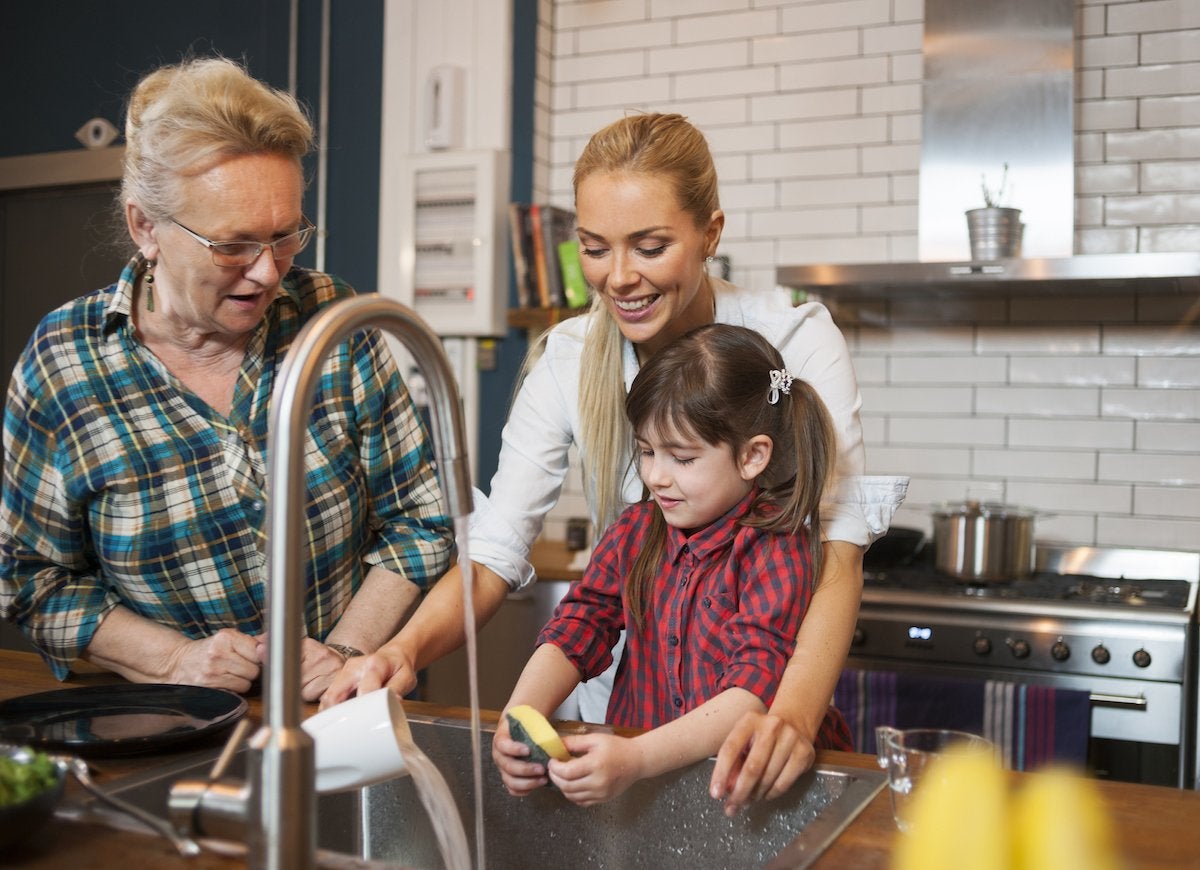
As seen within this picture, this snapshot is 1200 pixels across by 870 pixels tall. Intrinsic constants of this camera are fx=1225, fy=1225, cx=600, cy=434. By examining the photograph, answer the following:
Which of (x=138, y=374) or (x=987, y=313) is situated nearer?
(x=138, y=374)

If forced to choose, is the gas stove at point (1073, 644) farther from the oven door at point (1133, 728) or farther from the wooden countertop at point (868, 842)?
the wooden countertop at point (868, 842)

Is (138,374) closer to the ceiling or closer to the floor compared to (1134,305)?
closer to the floor

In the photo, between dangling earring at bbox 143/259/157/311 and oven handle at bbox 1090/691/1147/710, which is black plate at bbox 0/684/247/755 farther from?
oven handle at bbox 1090/691/1147/710

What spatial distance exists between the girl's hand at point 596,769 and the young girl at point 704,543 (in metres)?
0.30

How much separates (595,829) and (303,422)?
0.77 meters

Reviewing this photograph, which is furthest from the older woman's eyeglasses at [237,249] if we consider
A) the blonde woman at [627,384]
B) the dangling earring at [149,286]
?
the blonde woman at [627,384]

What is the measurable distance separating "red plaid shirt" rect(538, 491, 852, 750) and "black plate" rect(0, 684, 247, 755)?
458 millimetres

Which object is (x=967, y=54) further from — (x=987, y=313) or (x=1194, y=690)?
(x=1194, y=690)

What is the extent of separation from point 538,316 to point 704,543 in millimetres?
2160

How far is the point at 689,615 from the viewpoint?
5.41ft

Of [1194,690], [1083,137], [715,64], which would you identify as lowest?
[1194,690]

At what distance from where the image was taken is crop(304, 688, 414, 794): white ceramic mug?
3.48ft

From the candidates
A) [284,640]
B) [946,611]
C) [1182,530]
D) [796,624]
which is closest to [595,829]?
[796,624]

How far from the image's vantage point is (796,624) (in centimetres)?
154
